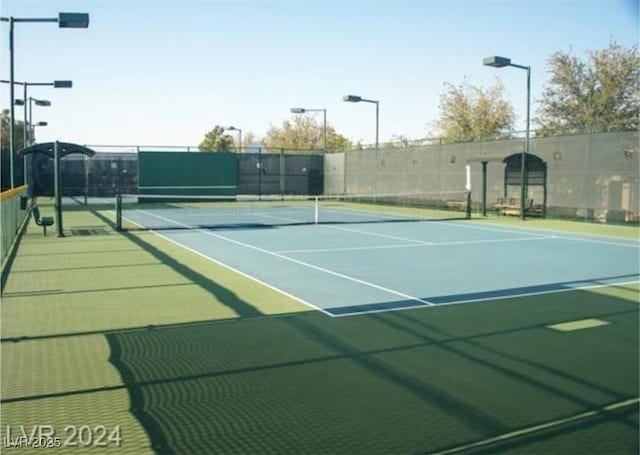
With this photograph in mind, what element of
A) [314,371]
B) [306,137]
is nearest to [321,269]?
[314,371]

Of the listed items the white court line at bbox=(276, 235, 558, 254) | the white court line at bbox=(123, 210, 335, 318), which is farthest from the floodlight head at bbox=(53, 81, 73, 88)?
the white court line at bbox=(276, 235, 558, 254)

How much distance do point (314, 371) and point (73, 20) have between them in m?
12.9

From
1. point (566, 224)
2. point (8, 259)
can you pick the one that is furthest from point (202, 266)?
point (566, 224)

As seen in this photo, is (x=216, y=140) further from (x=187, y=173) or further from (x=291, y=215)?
(x=291, y=215)

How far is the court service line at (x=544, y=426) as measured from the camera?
4.28 meters

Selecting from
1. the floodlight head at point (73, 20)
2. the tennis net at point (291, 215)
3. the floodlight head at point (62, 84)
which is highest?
the floodlight head at point (73, 20)

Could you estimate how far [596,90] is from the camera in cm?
4281

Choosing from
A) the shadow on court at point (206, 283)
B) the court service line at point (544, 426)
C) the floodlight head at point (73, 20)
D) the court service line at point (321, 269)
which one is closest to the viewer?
the court service line at point (544, 426)

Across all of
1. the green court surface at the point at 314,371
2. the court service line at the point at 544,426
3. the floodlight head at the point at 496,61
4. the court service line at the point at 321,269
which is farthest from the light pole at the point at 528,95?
the court service line at the point at 544,426

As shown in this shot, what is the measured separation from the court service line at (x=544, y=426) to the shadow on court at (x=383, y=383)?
0.05ft

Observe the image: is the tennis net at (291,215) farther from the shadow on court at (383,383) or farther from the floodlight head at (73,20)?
the shadow on court at (383,383)

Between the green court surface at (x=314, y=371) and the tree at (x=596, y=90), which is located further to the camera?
the tree at (x=596, y=90)

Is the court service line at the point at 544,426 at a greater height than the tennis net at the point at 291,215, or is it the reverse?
the tennis net at the point at 291,215

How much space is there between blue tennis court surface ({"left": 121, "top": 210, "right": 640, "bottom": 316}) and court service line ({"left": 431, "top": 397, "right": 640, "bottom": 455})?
3654mm
